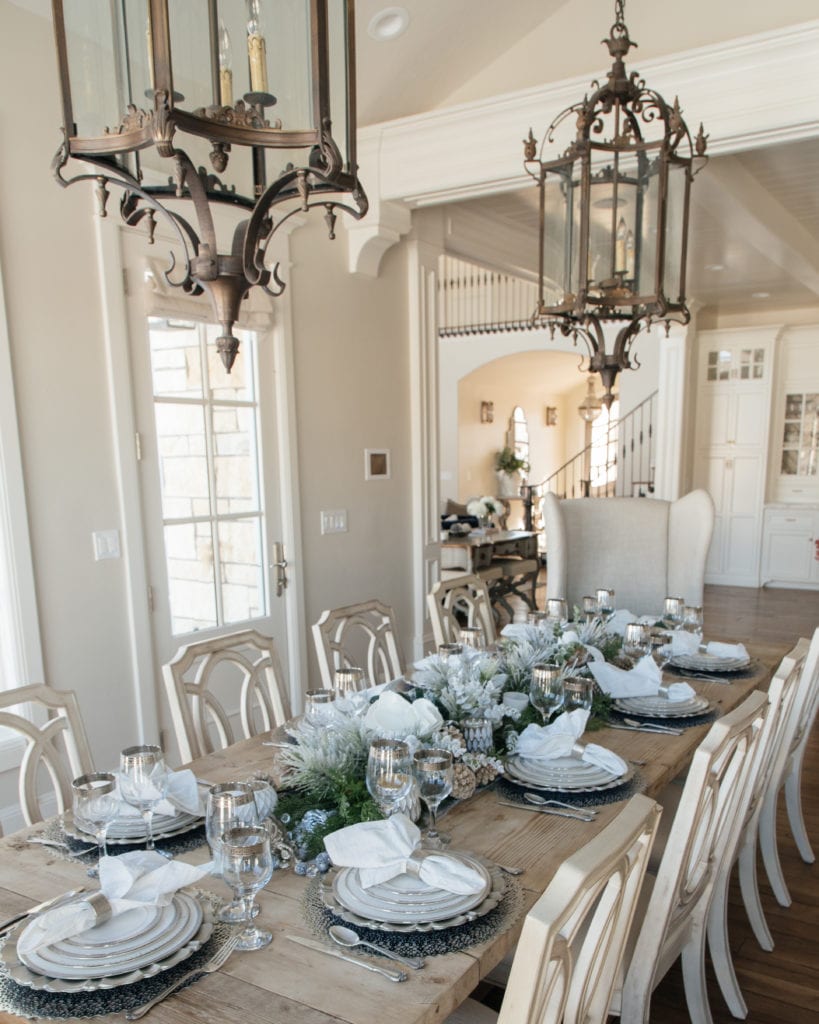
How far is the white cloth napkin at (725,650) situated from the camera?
2.54 m

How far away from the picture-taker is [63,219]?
2.62 metres

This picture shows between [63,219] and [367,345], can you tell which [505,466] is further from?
[63,219]

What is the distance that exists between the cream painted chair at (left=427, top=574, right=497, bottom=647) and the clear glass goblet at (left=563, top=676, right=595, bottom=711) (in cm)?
90

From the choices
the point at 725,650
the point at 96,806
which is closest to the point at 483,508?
the point at 725,650

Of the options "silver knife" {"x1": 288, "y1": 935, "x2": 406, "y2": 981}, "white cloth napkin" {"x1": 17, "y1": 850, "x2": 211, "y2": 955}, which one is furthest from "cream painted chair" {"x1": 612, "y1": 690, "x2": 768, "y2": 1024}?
"white cloth napkin" {"x1": 17, "y1": 850, "x2": 211, "y2": 955}

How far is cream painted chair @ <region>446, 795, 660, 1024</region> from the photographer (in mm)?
794

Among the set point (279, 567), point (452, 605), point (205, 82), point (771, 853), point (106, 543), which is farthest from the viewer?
point (279, 567)

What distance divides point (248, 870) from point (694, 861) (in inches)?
36.0

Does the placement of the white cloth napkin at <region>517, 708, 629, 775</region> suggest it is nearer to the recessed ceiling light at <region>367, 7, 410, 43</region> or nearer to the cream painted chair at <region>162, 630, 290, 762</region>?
the cream painted chair at <region>162, 630, 290, 762</region>

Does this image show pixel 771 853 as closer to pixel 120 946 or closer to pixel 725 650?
pixel 725 650

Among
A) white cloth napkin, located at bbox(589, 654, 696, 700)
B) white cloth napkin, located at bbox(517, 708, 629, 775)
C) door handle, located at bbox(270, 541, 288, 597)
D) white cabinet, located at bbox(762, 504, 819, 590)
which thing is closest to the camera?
white cloth napkin, located at bbox(517, 708, 629, 775)

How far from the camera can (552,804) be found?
60.0 inches

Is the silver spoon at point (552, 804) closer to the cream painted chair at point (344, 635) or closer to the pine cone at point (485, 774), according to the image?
the pine cone at point (485, 774)

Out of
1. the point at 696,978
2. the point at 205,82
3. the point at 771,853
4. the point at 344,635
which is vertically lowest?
the point at 771,853
